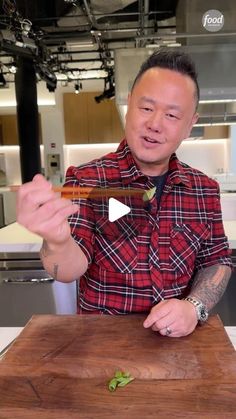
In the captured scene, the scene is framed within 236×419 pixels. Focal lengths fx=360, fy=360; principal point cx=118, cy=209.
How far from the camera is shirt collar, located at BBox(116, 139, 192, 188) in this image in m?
1.05

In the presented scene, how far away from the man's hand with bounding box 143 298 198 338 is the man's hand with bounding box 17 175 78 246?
0.33 m

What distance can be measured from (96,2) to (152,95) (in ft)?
8.09

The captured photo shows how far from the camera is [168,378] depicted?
649mm

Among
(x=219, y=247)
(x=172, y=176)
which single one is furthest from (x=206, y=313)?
(x=172, y=176)

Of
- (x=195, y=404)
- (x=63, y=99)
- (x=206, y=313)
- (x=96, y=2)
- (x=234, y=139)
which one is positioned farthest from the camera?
(x=63, y=99)

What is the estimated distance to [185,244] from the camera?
1056mm

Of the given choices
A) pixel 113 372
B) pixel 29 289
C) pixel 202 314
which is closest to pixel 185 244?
pixel 202 314

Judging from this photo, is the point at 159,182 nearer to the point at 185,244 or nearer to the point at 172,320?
the point at 185,244

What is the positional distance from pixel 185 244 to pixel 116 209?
0.28m

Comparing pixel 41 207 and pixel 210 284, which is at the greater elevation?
pixel 41 207

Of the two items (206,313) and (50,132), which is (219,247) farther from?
(50,132)

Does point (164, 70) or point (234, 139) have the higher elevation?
point (164, 70)

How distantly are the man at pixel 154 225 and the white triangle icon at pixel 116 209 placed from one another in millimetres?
21

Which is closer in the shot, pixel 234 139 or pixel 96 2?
pixel 96 2
